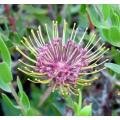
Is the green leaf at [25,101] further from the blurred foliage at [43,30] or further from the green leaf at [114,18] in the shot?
the green leaf at [114,18]

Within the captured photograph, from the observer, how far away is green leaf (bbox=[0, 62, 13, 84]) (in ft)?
2.47

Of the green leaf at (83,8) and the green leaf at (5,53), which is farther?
the green leaf at (83,8)

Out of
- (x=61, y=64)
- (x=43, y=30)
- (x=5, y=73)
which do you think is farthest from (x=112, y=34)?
(x=43, y=30)

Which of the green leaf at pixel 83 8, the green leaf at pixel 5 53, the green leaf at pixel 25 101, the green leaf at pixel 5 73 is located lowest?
the green leaf at pixel 25 101

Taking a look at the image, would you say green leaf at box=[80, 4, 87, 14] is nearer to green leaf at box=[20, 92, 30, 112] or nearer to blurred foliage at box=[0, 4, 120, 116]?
blurred foliage at box=[0, 4, 120, 116]

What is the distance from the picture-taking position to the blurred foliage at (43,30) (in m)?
0.80

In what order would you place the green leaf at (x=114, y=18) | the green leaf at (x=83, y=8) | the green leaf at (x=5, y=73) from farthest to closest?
the green leaf at (x=83, y=8)
the green leaf at (x=114, y=18)
the green leaf at (x=5, y=73)

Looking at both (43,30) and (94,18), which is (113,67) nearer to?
(94,18)

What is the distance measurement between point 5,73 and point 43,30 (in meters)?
0.54

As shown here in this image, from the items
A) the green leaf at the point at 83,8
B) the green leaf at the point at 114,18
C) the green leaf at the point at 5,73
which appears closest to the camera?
the green leaf at the point at 5,73

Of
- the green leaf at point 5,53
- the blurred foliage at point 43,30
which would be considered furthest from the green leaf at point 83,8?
the green leaf at point 5,53
